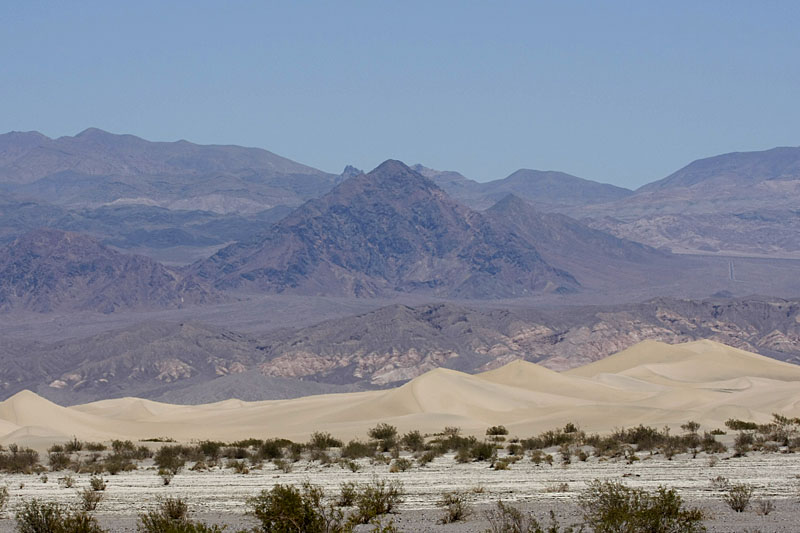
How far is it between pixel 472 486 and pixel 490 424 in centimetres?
3093

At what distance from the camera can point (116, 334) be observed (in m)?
160

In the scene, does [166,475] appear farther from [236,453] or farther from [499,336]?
[499,336]

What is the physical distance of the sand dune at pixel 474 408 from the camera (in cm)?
5309

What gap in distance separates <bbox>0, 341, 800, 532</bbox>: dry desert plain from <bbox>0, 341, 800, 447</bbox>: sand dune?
0.42 ft

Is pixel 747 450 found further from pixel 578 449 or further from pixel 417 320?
pixel 417 320

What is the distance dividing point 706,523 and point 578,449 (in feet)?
50.8

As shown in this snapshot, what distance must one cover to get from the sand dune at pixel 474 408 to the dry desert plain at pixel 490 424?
129mm

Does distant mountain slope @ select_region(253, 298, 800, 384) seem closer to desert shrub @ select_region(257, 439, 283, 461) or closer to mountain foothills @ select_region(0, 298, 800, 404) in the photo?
mountain foothills @ select_region(0, 298, 800, 404)

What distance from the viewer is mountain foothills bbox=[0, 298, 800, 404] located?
457ft

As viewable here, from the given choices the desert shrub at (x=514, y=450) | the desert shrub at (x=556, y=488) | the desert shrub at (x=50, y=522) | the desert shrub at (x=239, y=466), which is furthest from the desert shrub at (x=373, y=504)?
the desert shrub at (x=514, y=450)

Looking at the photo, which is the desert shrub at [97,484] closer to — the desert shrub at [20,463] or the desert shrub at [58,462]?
the desert shrub at [20,463]

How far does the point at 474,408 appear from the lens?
64.6 m

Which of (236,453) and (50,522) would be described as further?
(236,453)

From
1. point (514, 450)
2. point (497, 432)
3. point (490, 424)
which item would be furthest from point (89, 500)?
point (490, 424)
